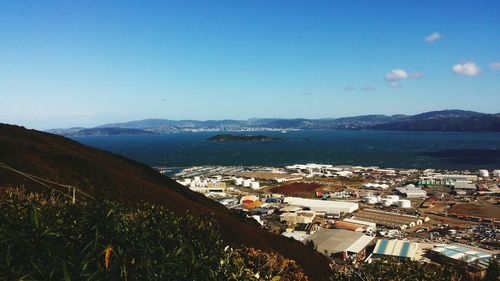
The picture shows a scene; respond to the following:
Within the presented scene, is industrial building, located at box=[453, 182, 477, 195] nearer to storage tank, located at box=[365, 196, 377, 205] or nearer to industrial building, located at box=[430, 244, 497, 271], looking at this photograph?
storage tank, located at box=[365, 196, 377, 205]

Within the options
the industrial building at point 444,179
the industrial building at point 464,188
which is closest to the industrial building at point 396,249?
the industrial building at point 464,188

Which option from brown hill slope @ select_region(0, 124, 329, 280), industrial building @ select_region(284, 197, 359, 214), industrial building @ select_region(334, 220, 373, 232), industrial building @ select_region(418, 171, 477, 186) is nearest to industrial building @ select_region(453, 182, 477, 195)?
industrial building @ select_region(418, 171, 477, 186)

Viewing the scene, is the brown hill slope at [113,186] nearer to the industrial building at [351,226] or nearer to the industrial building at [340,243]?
the industrial building at [340,243]

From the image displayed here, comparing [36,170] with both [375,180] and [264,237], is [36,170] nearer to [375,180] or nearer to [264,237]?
[264,237]

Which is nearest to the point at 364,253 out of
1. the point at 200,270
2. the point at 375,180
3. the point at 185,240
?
the point at 185,240

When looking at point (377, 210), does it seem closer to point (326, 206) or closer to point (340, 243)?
point (326, 206)

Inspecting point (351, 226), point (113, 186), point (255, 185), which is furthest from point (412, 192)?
point (113, 186)

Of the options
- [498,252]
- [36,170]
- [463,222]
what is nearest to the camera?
[36,170]
